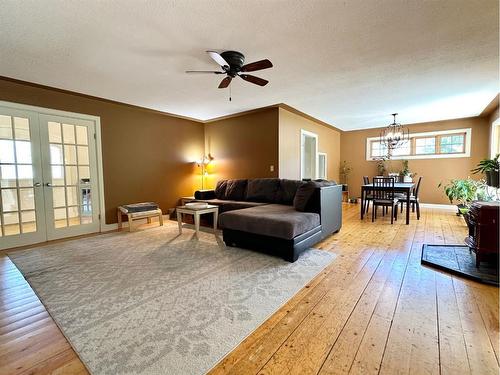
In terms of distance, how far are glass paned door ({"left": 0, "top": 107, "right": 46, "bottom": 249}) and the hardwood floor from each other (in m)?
1.34

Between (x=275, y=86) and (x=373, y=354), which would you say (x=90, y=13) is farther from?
(x=373, y=354)

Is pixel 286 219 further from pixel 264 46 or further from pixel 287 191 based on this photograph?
pixel 264 46

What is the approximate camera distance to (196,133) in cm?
637

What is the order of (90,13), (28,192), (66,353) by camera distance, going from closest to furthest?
(66,353), (90,13), (28,192)

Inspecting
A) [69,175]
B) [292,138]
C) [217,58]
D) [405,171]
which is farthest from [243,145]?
[405,171]

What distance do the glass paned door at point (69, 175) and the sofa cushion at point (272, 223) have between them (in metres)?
2.85

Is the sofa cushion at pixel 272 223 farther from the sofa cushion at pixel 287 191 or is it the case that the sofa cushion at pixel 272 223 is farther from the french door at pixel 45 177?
the french door at pixel 45 177

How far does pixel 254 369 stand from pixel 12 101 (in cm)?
491

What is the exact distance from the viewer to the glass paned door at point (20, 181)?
3613mm

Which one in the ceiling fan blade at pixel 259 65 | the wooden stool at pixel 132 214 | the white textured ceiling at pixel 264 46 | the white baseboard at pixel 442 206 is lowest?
the white baseboard at pixel 442 206

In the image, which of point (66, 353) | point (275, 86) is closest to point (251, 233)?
point (66, 353)

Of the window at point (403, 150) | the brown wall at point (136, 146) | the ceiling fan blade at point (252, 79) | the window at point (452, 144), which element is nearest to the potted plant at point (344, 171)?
the window at point (403, 150)

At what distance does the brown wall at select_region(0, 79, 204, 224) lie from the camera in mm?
4043

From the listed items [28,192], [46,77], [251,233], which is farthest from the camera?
[28,192]
